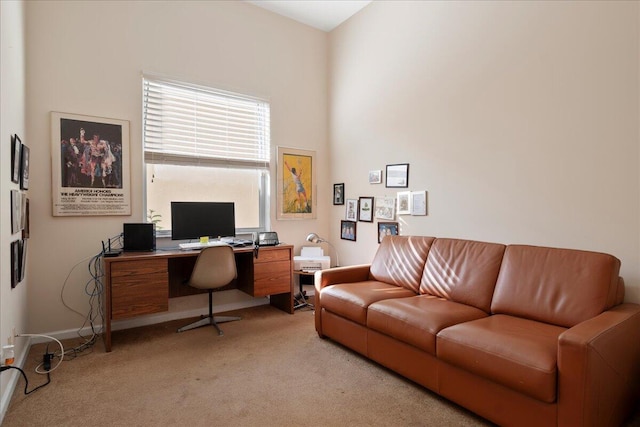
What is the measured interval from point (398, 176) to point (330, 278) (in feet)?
4.26

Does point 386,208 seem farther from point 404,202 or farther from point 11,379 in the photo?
point 11,379

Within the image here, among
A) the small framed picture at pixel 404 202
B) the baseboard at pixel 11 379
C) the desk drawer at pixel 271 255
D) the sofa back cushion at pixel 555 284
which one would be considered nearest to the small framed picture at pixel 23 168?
the baseboard at pixel 11 379

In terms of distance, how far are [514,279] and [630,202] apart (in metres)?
0.81

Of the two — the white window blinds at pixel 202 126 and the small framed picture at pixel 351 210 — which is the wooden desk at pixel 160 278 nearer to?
the small framed picture at pixel 351 210

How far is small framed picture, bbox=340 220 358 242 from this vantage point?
13.9 feet

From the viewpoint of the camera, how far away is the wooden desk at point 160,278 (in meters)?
2.84

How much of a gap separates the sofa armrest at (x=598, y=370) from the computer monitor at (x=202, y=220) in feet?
9.71

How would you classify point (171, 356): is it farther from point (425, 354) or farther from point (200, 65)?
point (200, 65)

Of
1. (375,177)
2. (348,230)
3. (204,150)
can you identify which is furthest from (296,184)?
(204,150)

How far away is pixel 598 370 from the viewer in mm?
1566

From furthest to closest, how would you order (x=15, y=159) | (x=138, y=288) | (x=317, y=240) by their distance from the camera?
(x=317, y=240), (x=138, y=288), (x=15, y=159)

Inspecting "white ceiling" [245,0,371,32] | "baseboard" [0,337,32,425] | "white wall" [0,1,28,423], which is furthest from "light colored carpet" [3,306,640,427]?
"white ceiling" [245,0,371,32]

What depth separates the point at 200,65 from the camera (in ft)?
12.3

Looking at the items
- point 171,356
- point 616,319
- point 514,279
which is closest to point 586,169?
point 514,279
